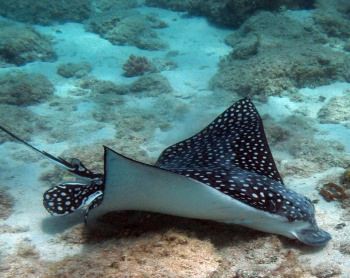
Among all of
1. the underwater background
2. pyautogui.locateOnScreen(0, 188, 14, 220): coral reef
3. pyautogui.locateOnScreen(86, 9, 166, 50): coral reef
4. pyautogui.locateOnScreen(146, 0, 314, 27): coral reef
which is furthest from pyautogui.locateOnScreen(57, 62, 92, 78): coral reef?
pyautogui.locateOnScreen(0, 188, 14, 220): coral reef

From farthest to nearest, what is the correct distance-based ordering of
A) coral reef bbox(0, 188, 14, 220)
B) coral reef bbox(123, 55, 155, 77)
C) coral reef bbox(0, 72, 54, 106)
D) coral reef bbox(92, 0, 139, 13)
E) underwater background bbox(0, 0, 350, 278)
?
1. coral reef bbox(92, 0, 139, 13)
2. coral reef bbox(123, 55, 155, 77)
3. coral reef bbox(0, 72, 54, 106)
4. coral reef bbox(0, 188, 14, 220)
5. underwater background bbox(0, 0, 350, 278)

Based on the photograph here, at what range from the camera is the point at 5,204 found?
4.42 metres

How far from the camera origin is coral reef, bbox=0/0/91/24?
13891 mm

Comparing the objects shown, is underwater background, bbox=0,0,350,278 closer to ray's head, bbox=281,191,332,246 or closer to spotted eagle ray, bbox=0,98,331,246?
ray's head, bbox=281,191,332,246

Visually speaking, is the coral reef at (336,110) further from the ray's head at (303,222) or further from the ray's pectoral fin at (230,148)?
the ray's head at (303,222)

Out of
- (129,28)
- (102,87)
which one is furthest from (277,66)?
(129,28)

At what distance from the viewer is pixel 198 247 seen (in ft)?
10.5

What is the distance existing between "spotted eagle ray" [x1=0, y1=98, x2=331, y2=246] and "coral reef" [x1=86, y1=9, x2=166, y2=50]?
294 inches

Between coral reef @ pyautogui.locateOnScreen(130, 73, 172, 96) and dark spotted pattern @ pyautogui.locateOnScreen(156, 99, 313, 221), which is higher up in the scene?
dark spotted pattern @ pyautogui.locateOnScreen(156, 99, 313, 221)

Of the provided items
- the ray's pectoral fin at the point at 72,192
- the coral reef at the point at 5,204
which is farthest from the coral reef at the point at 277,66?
the coral reef at the point at 5,204

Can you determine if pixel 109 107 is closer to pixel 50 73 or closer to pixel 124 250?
pixel 50 73

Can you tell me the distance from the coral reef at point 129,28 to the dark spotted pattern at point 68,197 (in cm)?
787

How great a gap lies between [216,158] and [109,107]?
3831mm

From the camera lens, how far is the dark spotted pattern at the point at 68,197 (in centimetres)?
379
